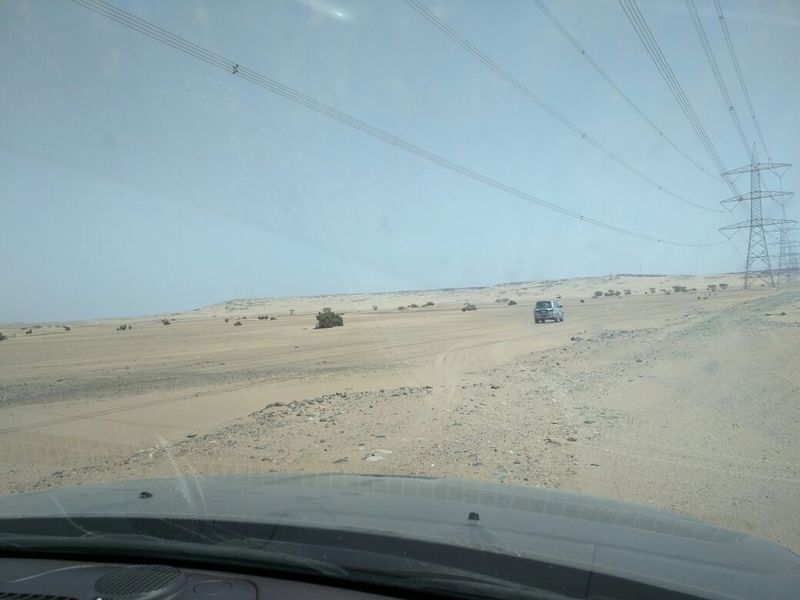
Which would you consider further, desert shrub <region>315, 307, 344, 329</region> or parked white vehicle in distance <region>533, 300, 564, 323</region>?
desert shrub <region>315, 307, 344, 329</region>

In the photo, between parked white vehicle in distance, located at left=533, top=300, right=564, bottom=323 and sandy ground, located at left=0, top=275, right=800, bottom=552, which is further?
parked white vehicle in distance, located at left=533, top=300, right=564, bottom=323

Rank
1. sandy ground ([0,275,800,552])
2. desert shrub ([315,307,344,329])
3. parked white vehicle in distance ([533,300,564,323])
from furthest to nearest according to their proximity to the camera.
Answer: desert shrub ([315,307,344,329]) < parked white vehicle in distance ([533,300,564,323]) < sandy ground ([0,275,800,552])

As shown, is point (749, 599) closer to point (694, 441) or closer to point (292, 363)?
point (694, 441)

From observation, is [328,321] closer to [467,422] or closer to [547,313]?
[547,313]

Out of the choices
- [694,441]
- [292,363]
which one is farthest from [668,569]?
[292,363]

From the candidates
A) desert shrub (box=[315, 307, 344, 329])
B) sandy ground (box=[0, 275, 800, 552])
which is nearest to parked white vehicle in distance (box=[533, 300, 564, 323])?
desert shrub (box=[315, 307, 344, 329])

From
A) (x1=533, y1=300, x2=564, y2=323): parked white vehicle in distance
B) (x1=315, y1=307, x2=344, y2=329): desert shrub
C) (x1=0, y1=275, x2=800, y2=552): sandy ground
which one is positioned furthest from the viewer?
(x1=315, y1=307, x2=344, y2=329): desert shrub

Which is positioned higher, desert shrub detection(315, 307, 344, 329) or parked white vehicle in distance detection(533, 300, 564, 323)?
parked white vehicle in distance detection(533, 300, 564, 323)

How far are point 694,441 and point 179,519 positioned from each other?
28.0ft

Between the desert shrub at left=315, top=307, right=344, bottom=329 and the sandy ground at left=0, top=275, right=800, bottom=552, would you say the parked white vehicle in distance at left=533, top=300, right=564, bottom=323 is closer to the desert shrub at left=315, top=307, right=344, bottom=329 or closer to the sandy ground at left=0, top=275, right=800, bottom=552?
the desert shrub at left=315, top=307, right=344, bottom=329

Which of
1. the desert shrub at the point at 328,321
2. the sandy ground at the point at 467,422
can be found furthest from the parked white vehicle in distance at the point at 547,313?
the sandy ground at the point at 467,422

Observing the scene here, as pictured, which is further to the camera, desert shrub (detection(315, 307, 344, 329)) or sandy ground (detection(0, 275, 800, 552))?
desert shrub (detection(315, 307, 344, 329))

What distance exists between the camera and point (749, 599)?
297 centimetres

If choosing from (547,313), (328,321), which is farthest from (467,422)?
(328,321)
